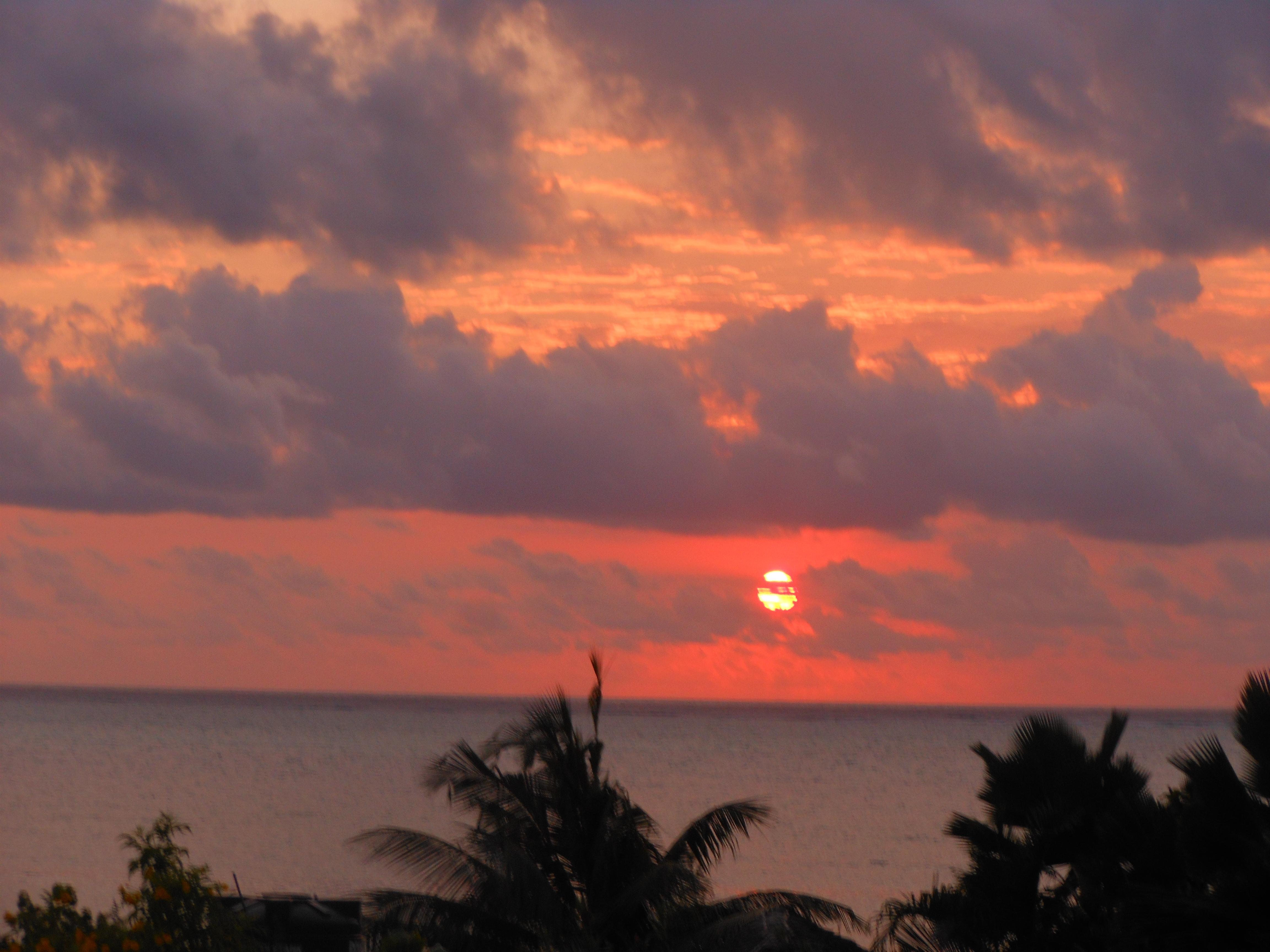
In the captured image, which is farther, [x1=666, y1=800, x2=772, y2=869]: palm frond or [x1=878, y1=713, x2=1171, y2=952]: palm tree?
[x1=666, y1=800, x2=772, y2=869]: palm frond

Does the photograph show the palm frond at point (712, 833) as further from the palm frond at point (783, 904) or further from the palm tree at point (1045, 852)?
the palm tree at point (1045, 852)

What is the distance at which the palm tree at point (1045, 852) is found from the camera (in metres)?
17.5

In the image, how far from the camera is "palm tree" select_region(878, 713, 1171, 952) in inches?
687

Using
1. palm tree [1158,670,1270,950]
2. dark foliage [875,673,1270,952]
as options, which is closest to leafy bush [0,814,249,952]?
dark foliage [875,673,1270,952]

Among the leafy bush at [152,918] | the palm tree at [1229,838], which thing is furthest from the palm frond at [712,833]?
the leafy bush at [152,918]

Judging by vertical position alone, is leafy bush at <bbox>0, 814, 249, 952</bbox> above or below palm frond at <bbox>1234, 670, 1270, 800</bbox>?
below

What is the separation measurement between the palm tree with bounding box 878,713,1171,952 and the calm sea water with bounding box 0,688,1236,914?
799cm

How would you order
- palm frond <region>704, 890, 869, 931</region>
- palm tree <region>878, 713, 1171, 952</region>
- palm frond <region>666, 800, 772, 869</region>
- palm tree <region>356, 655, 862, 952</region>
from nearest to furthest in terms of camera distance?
palm tree <region>878, 713, 1171, 952</region>
palm tree <region>356, 655, 862, 952</region>
palm frond <region>704, 890, 869, 931</region>
palm frond <region>666, 800, 772, 869</region>

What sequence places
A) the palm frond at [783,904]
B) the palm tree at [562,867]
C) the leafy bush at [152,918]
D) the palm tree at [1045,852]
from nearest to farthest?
A: the leafy bush at [152,918] < the palm tree at [1045,852] < the palm tree at [562,867] < the palm frond at [783,904]

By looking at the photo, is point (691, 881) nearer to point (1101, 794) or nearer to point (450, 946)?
point (450, 946)

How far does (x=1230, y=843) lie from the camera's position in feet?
47.4

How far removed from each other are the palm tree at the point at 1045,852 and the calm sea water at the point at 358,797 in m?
7.99

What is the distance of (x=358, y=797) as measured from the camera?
344ft

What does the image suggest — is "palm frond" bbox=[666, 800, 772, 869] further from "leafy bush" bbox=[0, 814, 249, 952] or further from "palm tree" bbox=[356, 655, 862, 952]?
"leafy bush" bbox=[0, 814, 249, 952]
